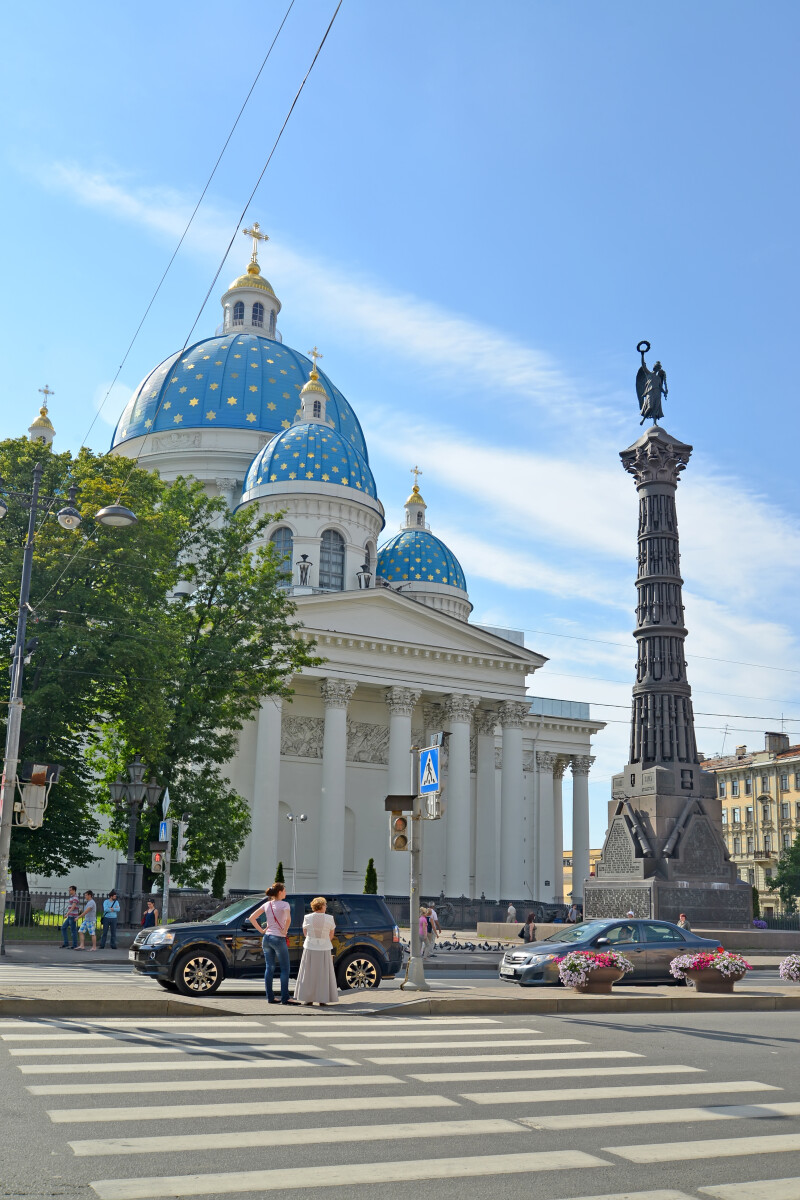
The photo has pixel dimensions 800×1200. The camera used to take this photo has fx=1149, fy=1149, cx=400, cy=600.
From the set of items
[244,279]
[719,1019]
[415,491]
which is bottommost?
[719,1019]

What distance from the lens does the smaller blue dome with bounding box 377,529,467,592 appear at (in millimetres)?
71938

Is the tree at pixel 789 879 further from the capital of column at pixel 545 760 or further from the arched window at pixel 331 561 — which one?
the arched window at pixel 331 561

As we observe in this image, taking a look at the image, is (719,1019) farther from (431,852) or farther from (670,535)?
(431,852)

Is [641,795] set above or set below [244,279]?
below

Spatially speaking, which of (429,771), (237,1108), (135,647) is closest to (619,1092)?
(237,1108)

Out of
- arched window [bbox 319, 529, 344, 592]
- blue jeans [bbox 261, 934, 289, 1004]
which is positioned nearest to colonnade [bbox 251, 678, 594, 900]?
arched window [bbox 319, 529, 344, 592]

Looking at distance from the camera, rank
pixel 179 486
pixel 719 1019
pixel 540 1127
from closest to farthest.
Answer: pixel 540 1127 → pixel 719 1019 → pixel 179 486

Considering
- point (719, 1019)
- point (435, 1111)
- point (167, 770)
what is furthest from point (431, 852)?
point (435, 1111)

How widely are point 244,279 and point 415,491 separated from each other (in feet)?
63.4

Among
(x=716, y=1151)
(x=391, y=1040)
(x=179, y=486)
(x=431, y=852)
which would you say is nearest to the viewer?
(x=716, y=1151)

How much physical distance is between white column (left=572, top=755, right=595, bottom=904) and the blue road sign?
54.9 m

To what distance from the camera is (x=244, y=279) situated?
3199 inches

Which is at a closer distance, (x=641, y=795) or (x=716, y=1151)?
(x=716, y=1151)

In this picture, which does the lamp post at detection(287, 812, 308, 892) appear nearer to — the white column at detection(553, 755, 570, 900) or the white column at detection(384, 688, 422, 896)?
the white column at detection(384, 688, 422, 896)
